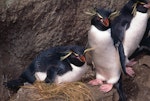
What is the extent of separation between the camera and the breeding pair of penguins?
3.56 meters

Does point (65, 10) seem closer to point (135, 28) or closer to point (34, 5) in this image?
point (34, 5)

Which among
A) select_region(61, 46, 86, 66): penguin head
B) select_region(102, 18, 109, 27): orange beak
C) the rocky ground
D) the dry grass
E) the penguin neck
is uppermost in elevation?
select_region(102, 18, 109, 27): orange beak

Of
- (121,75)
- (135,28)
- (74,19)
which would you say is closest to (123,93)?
(121,75)

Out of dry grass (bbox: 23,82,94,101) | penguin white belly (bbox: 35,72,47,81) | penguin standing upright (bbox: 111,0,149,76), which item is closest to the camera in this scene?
dry grass (bbox: 23,82,94,101)

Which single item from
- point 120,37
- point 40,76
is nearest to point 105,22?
point 120,37

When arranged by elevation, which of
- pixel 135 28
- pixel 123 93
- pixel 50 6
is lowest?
pixel 123 93

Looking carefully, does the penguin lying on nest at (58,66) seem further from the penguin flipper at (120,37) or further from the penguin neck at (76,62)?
the penguin flipper at (120,37)

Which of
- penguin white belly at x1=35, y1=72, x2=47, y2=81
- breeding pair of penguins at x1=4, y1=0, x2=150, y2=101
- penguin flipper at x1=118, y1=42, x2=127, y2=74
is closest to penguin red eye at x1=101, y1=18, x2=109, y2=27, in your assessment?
breeding pair of penguins at x1=4, y1=0, x2=150, y2=101

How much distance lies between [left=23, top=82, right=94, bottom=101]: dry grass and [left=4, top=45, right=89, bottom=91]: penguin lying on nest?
0.16ft

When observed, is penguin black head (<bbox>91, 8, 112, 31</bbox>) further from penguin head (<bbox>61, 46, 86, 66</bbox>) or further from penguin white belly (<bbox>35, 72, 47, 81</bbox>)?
penguin white belly (<bbox>35, 72, 47, 81</bbox>)

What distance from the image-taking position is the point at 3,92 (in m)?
3.91

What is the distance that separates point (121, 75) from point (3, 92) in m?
0.90

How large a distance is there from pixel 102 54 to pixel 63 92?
1.27 ft

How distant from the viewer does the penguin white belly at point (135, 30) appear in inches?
153
